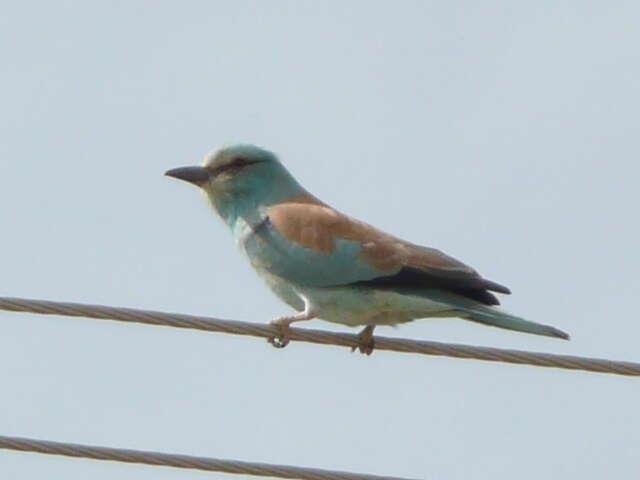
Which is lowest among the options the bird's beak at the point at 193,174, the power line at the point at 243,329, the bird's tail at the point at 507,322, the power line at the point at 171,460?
the power line at the point at 171,460

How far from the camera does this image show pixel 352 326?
8492mm

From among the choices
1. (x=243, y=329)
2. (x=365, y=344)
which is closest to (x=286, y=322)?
(x=365, y=344)

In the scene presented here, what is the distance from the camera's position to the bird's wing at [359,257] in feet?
26.6

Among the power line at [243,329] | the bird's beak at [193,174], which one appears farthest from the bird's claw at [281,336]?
the bird's beak at [193,174]

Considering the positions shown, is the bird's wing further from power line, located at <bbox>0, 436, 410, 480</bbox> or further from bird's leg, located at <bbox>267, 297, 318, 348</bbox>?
power line, located at <bbox>0, 436, 410, 480</bbox>

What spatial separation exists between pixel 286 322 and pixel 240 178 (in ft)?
4.24

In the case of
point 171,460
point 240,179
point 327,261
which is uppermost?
point 240,179

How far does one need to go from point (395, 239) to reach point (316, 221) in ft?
1.42

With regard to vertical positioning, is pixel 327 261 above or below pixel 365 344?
above

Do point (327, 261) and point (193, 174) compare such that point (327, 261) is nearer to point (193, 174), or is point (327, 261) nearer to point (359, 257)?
point (359, 257)

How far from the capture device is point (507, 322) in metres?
7.89

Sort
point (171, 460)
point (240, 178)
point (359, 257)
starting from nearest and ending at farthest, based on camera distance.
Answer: point (171, 460), point (359, 257), point (240, 178)

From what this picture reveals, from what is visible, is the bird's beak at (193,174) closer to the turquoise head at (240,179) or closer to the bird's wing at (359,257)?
the turquoise head at (240,179)

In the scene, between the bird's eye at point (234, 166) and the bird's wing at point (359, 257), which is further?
the bird's eye at point (234, 166)
